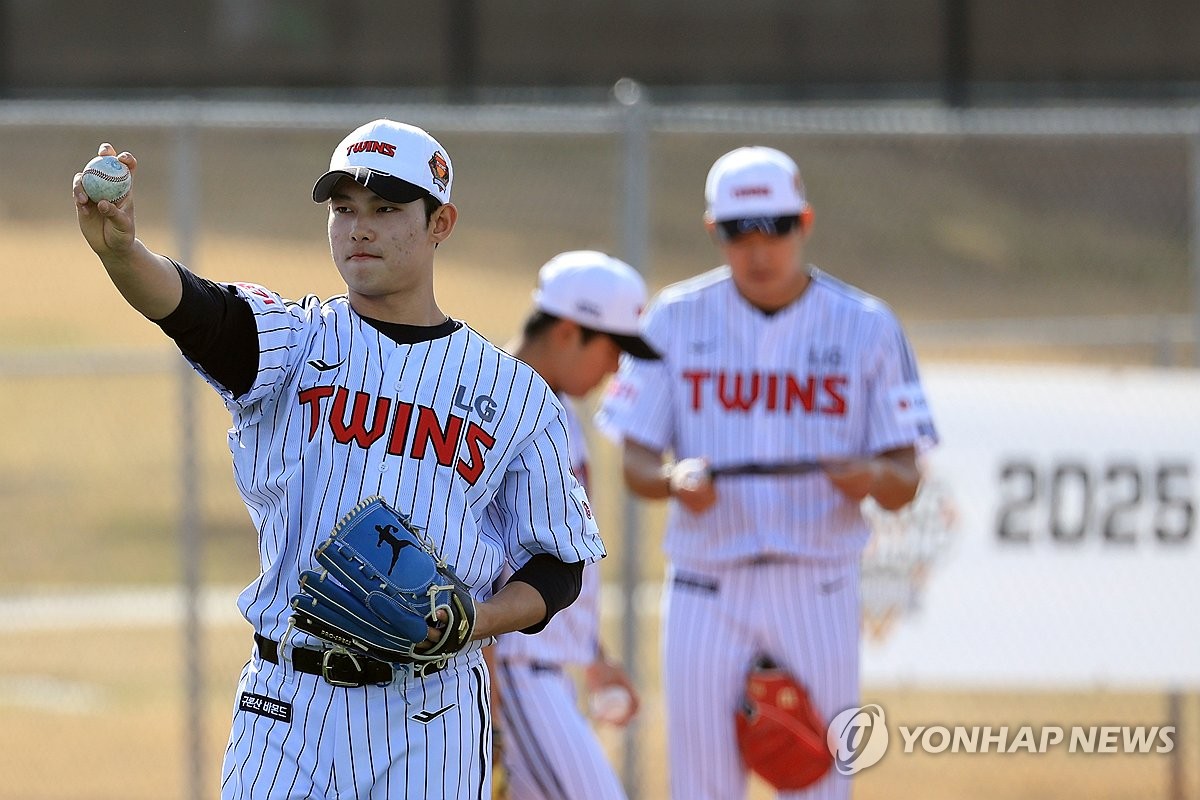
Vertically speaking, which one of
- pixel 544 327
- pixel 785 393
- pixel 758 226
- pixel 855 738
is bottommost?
pixel 855 738

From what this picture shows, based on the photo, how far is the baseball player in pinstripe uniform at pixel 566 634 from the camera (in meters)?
4.17

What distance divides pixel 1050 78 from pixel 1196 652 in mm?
17582

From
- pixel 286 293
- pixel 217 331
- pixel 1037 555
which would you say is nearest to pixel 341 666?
pixel 217 331

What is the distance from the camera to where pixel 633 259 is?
6039mm

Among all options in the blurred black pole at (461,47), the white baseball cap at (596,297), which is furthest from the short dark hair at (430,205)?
the blurred black pole at (461,47)

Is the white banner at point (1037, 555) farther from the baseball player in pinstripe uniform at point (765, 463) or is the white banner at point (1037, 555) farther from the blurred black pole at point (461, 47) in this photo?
the blurred black pole at point (461, 47)

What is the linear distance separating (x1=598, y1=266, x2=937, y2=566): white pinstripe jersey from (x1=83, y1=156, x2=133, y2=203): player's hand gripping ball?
243 centimetres

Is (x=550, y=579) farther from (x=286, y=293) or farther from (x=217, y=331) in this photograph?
(x=286, y=293)

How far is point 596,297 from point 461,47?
19.3 metres

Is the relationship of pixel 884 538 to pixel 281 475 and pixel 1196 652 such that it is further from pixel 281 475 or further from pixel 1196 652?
pixel 281 475

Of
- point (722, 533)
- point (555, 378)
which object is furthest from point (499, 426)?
point (722, 533)

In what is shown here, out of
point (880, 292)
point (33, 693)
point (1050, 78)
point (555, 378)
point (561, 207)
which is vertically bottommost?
point (33, 693)

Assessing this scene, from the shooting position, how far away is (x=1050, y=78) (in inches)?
893
